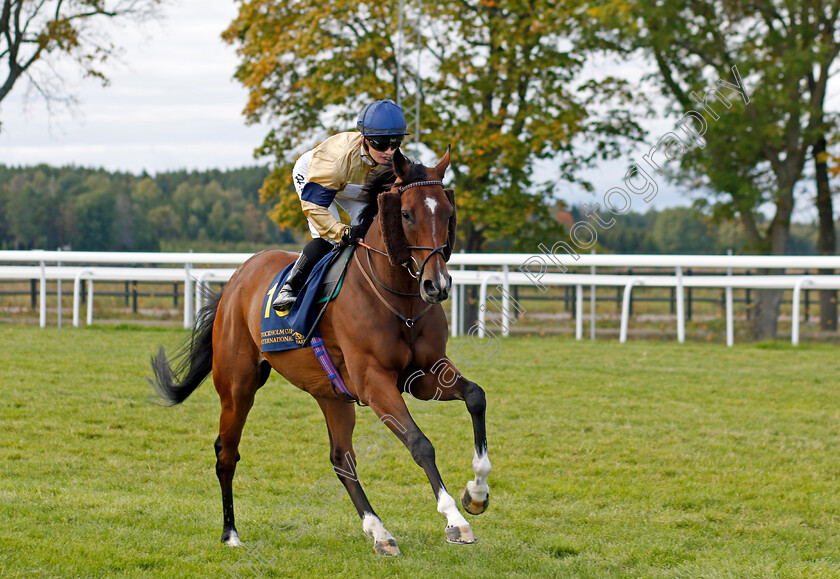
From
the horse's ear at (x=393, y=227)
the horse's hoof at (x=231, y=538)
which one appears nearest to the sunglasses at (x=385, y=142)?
the horse's ear at (x=393, y=227)

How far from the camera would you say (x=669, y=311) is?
18734mm

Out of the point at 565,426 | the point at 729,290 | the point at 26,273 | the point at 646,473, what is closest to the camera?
the point at 646,473

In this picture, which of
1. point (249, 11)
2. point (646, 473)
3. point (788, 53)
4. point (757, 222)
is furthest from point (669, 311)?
point (646, 473)

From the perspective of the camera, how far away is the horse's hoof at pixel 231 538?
4.50m

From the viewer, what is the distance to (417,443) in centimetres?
377

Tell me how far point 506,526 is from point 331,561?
1102 mm

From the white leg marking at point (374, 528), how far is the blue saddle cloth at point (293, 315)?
3.17ft

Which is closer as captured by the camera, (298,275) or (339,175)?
(339,175)

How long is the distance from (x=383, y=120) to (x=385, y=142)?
0.13 meters

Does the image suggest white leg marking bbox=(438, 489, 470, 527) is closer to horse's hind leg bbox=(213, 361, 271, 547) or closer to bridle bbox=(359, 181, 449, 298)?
bridle bbox=(359, 181, 449, 298)

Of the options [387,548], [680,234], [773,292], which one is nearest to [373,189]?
[387,548]

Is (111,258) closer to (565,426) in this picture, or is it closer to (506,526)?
(565,426)

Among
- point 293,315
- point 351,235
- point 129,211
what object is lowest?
point 293,315

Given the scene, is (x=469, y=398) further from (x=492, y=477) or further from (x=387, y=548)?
(x=492, y=477)
